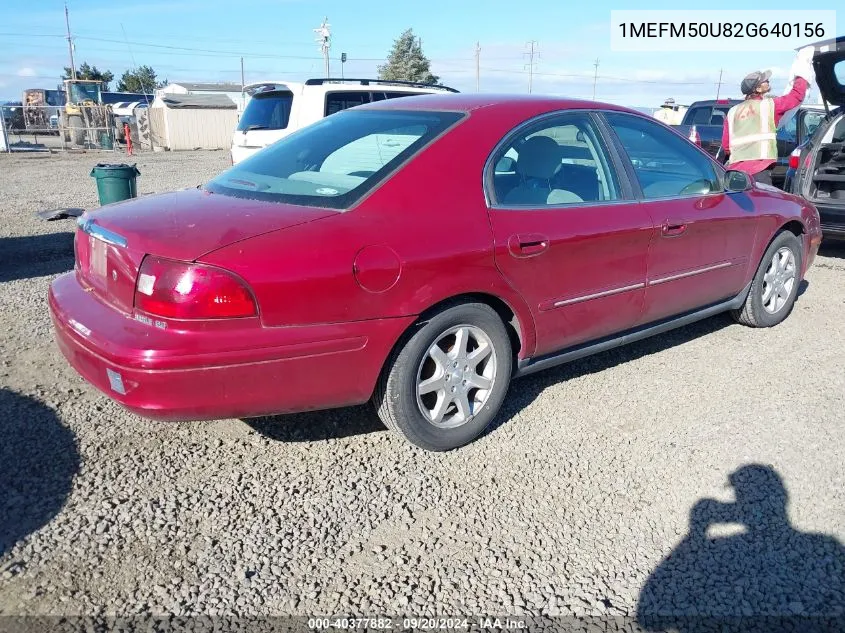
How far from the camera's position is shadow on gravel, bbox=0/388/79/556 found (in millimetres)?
2695

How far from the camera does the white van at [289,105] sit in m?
9.08

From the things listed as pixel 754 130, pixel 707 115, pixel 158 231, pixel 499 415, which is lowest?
pixel 499 415

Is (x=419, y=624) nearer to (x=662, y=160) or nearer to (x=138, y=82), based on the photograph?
(x=662, y=160)

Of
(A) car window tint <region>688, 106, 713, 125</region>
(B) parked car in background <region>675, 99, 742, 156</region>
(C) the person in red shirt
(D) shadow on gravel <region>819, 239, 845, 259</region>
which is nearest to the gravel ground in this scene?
(C) the person in red shirt

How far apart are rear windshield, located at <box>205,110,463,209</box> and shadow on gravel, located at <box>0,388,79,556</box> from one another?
1.40m

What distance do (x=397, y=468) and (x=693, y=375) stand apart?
2115 millimetres

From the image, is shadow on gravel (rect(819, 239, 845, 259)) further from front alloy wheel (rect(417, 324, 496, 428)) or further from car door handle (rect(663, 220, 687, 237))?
front alloy wheel (rect(417, 324, 496, 428))

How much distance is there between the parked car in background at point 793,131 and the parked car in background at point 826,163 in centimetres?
210

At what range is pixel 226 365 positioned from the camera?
263 centimetres

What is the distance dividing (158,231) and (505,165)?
164 centimetres

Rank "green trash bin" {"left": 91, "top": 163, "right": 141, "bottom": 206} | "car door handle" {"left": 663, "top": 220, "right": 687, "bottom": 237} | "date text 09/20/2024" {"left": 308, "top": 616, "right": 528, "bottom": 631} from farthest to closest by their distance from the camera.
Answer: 1. "green trash bin" {"left": 91, "top": 163, "right": 141, "bottom": 206}
2. "car door handle" {"left": 663, "top": 220, "right": 687, "bottom": 237}
3. "date text 09/20/2024" {"left": 308, "top": 616, "right": 528, "bottom": 631}

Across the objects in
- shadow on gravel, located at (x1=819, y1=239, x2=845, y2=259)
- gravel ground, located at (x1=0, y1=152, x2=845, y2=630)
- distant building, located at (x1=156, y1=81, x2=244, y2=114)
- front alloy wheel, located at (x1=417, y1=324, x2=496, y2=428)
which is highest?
distant building, located at (x1=156, y1=81, x2=244, y2=114)

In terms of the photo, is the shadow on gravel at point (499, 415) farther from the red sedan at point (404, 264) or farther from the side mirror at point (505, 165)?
the side mirror at point (505, 165)

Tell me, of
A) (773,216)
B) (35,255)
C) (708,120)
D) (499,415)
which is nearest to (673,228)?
(773,216)
